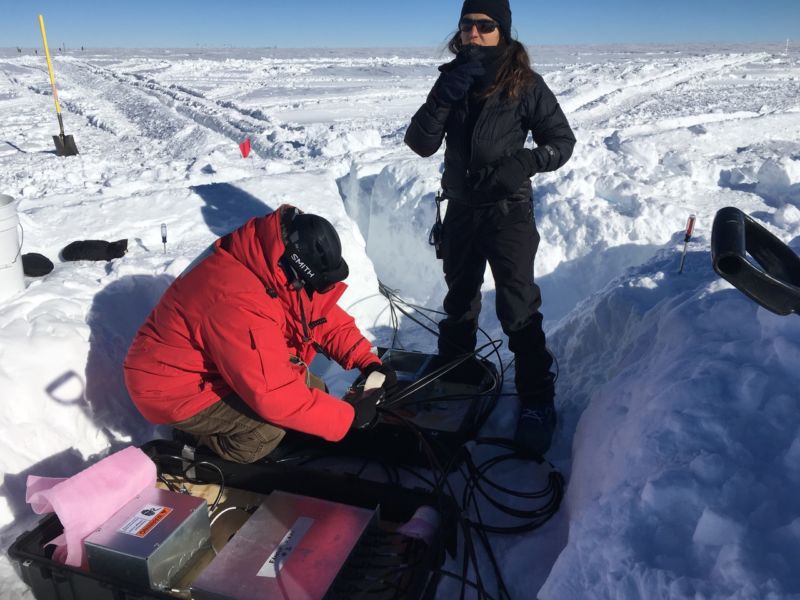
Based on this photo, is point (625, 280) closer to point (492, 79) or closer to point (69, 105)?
point (492, 79)

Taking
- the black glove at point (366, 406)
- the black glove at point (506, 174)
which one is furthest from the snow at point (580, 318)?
the black glove at point (366, 406)

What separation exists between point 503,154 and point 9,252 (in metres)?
2.51

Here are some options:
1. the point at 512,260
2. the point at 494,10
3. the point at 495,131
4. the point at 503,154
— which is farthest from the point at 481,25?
the point at 512,260

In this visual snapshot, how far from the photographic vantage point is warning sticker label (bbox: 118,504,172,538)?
209 centimetres

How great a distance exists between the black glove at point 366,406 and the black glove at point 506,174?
1.06 metres

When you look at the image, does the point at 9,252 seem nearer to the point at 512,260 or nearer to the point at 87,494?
the point at 87,494

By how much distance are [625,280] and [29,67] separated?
124 feet

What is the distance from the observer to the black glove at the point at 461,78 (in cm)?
283

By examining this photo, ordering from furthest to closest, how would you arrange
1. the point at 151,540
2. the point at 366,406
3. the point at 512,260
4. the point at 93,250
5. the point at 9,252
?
1. the point at 93,250
2. the point at 9,252
3. the point at 512,260
4. the point at 366,406
5. the point at 151,540

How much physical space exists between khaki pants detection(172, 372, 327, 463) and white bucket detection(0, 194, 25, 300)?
134 centimetres

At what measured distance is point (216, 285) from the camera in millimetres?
2139

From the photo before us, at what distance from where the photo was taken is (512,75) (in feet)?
9.25

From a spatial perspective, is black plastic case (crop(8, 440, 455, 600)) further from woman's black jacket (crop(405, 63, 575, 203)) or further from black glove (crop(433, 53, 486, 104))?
black glove (crop(433, 53, 486, 104))

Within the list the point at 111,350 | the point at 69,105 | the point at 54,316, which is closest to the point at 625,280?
the point at 111,350
